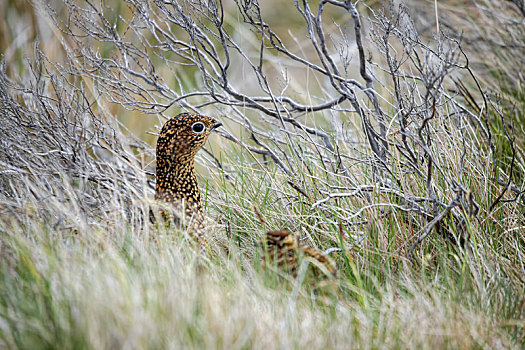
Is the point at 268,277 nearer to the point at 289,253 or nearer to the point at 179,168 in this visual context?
the point at 289,253

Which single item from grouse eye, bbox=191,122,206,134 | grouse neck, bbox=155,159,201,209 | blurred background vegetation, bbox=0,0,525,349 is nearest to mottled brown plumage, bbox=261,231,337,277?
blurred background vegetation, bbox=0,0,525,349

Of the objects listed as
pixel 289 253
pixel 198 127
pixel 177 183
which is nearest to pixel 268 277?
pixel 289 253

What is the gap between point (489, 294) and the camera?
94.0 inches

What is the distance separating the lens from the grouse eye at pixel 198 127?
305 centimetres

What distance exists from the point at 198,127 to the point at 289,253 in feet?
→ 3.10

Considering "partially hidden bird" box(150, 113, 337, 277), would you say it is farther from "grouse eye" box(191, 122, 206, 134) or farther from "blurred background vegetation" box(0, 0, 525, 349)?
"blurred background vegetation" box(0, 0, 525, 349)

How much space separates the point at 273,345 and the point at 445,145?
2.00 meters

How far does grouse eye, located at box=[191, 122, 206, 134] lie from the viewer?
3.05 metres

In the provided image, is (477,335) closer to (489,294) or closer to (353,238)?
(489,294)

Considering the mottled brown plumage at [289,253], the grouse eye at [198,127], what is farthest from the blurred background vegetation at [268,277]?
the grouse eye at [198,127]

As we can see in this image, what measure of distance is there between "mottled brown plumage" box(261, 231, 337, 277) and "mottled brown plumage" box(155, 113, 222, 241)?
0.47 m

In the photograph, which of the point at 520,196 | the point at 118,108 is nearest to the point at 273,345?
the point at 520,196

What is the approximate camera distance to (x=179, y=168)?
2.98 meters

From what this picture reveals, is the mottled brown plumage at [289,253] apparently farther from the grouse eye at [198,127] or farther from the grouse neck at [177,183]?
the grouse eye at [198,127]
